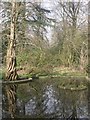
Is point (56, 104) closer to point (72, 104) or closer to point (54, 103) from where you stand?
point (54, 103)

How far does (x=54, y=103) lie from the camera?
10.6m

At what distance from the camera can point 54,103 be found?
10625mm

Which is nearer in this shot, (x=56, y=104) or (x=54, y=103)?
(x=56, y=104)

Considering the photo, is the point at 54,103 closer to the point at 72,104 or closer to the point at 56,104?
the point at 56,104

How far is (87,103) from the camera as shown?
10.5 m

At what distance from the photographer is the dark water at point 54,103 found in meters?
8.77

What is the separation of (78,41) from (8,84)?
9.34 meters

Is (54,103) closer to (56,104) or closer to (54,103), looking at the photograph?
(54,103)

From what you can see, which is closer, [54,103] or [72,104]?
Result: [72,104]

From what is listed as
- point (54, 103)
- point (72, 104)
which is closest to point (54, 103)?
point (54, 103)

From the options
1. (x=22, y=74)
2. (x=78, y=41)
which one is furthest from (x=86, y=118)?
(x=78, y=41)

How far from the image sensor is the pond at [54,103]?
8.77 m

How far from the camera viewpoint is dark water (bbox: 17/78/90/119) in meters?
8.77

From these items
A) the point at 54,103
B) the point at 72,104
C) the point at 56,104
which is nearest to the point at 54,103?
the point at 54,103
